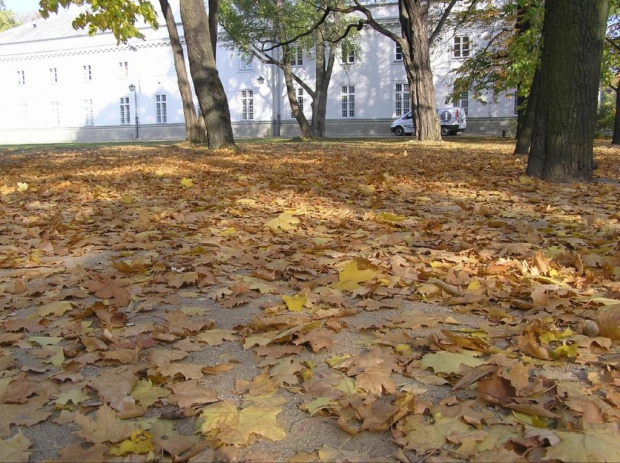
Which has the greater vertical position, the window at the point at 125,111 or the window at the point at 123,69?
the window at the point at 123,69

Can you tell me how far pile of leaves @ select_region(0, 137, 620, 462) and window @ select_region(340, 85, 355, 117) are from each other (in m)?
39.7

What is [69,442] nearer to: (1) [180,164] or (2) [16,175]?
(2) [16,175]

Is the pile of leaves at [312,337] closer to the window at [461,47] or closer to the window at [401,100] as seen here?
the window at [461,47]

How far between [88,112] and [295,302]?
5503 cm

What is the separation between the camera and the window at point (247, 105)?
47.2m

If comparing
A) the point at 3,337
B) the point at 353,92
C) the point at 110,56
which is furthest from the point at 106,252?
the point at 110,56

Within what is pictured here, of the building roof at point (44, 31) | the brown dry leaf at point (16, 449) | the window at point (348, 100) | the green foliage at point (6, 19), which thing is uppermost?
the green foliage at point (6, 19)

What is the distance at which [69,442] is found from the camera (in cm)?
181

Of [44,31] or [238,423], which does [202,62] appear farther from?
[44,31]

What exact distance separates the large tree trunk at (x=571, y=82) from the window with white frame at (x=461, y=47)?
112ft

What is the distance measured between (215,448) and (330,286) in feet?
5.56

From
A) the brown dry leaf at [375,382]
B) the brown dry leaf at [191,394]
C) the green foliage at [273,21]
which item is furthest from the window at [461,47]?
the brown dry leaf at [191,394]

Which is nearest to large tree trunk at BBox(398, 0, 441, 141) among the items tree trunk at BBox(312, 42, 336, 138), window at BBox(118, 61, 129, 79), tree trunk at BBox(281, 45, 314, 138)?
tree trunk at BBox(281, 45, 314, 138)

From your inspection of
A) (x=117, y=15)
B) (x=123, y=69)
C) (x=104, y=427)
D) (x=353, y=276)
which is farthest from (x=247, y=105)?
(x=104, y=427)
